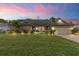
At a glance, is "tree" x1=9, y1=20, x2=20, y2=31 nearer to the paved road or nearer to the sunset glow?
the sunset glow

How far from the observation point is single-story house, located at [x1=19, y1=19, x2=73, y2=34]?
5887 millimetres

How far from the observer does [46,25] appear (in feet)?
19.4

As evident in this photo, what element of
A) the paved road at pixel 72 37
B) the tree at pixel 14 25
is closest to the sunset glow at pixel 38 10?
the tree at pixel 14 25

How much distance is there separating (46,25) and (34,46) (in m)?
0.30

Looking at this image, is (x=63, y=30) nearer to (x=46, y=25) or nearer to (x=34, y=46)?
(x=46, y=25)

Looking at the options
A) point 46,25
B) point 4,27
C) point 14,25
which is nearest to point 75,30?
point 46,25

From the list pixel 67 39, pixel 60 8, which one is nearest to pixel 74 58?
pixel 67 39

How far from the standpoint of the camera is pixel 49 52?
585 cm

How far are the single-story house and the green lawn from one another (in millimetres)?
102

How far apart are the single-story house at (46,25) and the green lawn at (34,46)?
0.33 ft

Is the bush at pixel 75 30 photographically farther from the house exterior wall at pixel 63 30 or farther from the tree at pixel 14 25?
the tree at pixel 14 25

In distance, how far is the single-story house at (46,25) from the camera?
589cm

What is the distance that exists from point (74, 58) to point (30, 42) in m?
0.58

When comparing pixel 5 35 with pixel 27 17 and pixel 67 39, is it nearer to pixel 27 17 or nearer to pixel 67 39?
pixel 27 17
